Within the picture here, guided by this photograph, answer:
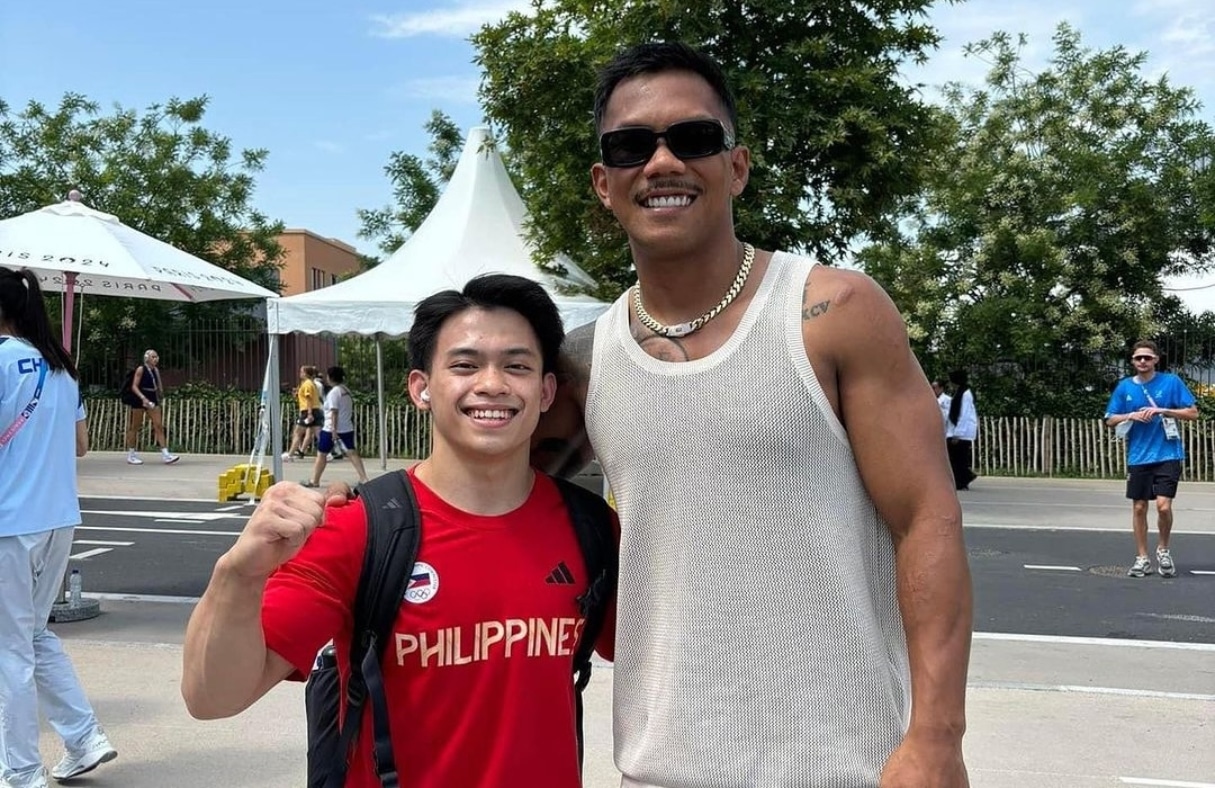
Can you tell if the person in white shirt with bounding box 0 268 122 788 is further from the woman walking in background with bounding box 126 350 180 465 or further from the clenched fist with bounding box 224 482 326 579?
the woman walking in background with bounding box 126 350 180 465

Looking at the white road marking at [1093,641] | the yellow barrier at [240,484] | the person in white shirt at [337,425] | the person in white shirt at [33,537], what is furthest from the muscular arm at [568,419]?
the person in white shirt at [337,425]

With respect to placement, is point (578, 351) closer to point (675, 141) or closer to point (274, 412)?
point (675, 141)

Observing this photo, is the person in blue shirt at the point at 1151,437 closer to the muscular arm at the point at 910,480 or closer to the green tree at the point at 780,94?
the green tree at the point at 780,94

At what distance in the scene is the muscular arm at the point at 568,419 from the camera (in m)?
2.09

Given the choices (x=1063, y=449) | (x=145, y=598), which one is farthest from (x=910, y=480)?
(x=1063, y=449)

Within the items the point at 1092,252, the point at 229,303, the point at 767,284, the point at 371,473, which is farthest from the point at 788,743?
the point at 229,303

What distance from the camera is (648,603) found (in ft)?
5.99

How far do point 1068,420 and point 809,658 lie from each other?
16.8 metres

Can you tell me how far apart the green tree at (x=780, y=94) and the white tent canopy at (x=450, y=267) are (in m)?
0.60

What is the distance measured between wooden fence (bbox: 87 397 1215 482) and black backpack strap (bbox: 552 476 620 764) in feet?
48.9

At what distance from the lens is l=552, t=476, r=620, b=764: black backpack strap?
198 cm

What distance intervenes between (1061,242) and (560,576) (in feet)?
60.7

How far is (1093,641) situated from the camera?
675 centimetres

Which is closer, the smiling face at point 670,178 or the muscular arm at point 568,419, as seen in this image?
the smiling face at point 670,178
